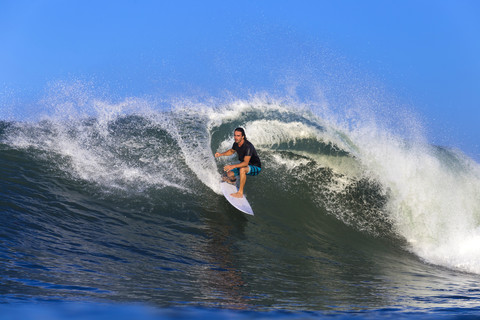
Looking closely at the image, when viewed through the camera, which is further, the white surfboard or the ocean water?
the white surfboard

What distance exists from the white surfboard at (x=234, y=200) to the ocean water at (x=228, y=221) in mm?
152

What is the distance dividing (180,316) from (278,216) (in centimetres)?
525

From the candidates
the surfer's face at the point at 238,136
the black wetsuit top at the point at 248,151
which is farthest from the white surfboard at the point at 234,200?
the surfer's face at the point at 238,136

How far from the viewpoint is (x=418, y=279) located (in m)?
5.50

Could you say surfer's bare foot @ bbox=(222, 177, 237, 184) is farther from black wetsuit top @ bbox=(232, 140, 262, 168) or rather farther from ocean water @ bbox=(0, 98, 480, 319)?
black wetsuit top @ bbox=(232, 140, 262, 168)

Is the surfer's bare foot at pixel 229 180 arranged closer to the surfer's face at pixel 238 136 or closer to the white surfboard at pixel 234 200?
the white surfboard at pixel 234 200

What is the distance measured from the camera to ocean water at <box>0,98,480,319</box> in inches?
136

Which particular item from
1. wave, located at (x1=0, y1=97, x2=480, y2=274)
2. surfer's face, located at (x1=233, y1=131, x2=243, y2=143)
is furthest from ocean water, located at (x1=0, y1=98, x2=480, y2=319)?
surfer's face, located at (x1=233, y1=131, x2=243, y2=143)

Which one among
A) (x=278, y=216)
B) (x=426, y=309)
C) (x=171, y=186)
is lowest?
(x=426, y=309)

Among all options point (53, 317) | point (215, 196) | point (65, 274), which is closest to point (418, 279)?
point (215, 196)

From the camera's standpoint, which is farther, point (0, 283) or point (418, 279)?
point (418, 279)

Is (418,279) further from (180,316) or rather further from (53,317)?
(53,317)

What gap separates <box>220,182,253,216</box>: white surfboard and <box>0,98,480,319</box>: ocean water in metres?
0.15

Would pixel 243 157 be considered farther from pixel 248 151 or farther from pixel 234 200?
pixel 234 200
